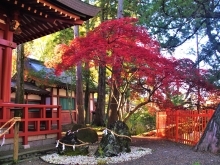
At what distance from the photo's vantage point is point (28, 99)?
19.0m

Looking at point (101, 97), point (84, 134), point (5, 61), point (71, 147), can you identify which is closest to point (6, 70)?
point (5, 61)

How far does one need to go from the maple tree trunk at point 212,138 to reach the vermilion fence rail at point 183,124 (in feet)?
3.51

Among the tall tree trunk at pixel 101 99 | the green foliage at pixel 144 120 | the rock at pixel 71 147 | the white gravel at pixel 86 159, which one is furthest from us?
the tall tree trunk at pixel 101 99

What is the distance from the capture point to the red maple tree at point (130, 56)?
28.9ft

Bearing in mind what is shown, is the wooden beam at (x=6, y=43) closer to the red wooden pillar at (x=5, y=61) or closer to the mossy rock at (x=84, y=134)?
the red wooden pillar at (x=5, y=61)

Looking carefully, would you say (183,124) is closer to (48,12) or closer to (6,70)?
(48,12)

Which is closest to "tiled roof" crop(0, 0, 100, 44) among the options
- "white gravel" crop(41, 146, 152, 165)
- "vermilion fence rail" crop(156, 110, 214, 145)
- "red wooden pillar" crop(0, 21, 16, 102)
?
"red wooden pillar" crop(0, 21, 16, 102)

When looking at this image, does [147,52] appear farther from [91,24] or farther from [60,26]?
[91,24]

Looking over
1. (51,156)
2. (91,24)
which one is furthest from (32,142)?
(91,24)

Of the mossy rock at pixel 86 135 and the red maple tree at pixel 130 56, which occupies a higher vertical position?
the red maple tree at pixel 130 56

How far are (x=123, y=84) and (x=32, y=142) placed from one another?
404cm

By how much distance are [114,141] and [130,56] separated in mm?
2832

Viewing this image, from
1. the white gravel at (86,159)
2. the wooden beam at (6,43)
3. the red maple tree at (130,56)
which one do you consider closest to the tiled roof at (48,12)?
the wooden beam at (6,43)

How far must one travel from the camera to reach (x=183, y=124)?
10219 mm
